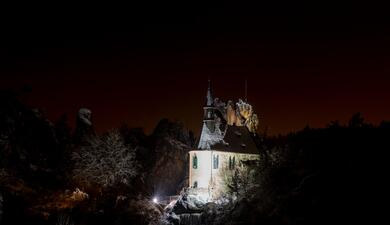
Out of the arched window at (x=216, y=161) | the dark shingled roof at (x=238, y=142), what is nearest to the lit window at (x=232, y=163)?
the dark shingled roof at (x=238, y=142)

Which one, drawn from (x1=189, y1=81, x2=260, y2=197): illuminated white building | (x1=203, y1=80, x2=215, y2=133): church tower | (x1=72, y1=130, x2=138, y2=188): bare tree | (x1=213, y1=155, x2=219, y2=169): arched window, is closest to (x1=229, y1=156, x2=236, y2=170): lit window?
(x1=189, y1=81, x2=260, y2=197): illuminated white building

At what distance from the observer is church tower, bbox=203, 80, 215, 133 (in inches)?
3142

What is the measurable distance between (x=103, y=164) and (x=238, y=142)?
56.7ft

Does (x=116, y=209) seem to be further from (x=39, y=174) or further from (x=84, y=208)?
(x=39, y=174)

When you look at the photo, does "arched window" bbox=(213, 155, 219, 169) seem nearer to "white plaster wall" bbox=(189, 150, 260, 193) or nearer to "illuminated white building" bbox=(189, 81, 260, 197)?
"illuminated white building" bbox=(189, 81, 260, 197)

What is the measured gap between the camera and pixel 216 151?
78438 mm

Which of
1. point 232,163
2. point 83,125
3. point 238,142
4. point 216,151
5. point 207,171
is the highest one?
point 83,125

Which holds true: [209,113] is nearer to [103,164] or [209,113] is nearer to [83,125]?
[103,164]

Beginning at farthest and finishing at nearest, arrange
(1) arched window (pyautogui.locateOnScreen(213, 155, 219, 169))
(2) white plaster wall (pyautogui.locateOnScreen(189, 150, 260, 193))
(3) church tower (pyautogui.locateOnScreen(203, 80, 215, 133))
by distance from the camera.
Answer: (3) church tower (pyautogui.locateOnScreen(203, 80, 215, 133)) < (1) arched window (pyautogui.locateOnScreen(213, 155, 219, 169)) < (2) white plaster wall (pyautogui.locateOnScreen(189, 150, 260, 193))

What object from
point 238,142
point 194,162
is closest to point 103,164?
point 194,162

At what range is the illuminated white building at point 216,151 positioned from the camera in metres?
77.9

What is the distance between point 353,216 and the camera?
61656mm

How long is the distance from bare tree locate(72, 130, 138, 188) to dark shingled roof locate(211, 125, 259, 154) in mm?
12529

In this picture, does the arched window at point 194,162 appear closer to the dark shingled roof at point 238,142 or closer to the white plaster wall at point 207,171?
the white plaster wall at point 207,171
